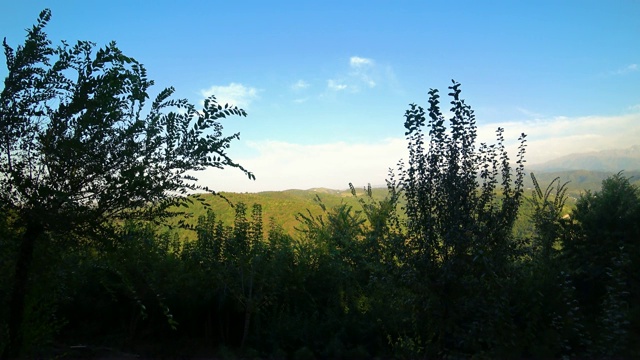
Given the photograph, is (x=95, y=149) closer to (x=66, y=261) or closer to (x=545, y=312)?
(x=66, y=261)

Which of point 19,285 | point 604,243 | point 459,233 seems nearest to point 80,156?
point 19,285

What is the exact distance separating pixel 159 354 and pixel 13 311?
428 centimetres

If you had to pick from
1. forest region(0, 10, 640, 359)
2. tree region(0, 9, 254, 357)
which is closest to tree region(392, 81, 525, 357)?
forest region(0, 10, 640, 359)

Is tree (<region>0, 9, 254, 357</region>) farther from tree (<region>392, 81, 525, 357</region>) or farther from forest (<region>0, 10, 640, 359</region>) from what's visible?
tree (<region>392, 81, 525, 357</region>)

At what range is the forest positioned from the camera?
2.67 meters

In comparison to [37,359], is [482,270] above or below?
above

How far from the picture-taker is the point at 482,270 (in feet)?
12.5

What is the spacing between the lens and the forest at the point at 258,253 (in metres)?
2.67

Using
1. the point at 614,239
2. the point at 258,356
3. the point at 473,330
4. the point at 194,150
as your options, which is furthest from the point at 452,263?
the point at 614,239

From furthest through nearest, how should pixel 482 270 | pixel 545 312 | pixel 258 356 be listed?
1. pixel 545 312
2. pixel 258 356
3. pixel 482 270

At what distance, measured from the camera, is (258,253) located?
689cm

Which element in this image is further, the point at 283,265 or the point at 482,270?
the point at 283,265

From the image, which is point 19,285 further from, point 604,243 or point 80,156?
point 604,243

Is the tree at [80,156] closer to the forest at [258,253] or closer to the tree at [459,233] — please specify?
the forest at [258,253]
